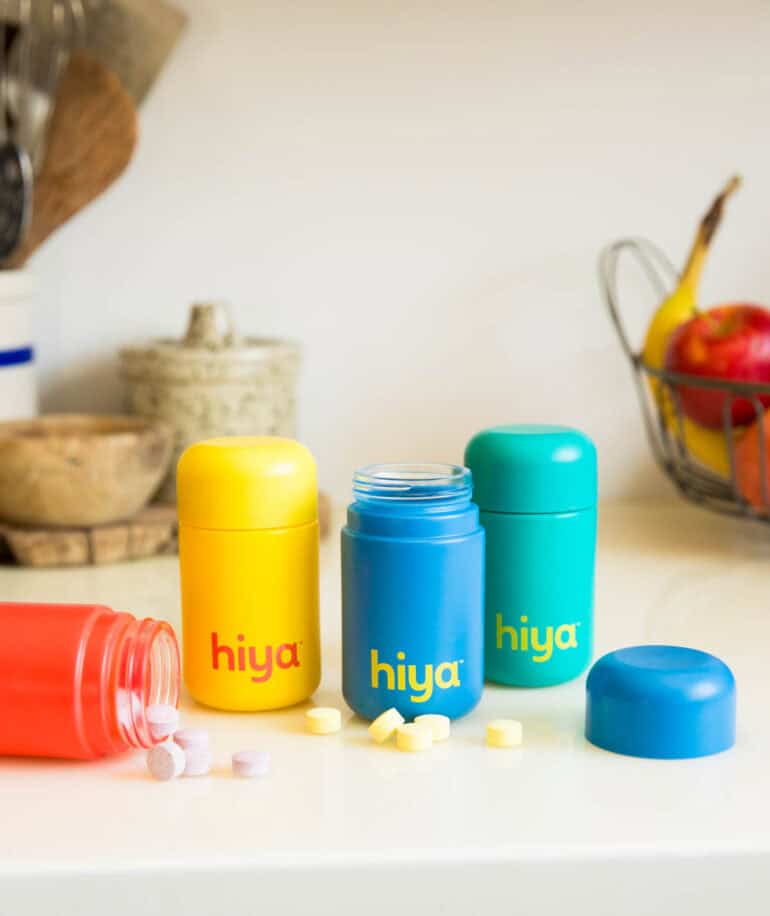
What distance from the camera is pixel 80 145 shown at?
1109mm

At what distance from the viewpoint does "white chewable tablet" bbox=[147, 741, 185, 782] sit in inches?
22.9

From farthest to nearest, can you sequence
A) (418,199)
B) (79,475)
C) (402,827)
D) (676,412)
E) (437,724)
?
(418,199)
(676,412)
(79,475)
(437,724)
(402,827)

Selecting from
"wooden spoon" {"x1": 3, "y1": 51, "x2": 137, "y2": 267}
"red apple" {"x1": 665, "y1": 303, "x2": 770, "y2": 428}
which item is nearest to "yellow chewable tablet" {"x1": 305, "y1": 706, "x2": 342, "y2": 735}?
"red apple" {"x1": 665, "y1": 303, "x2": 770, "y2": 428}

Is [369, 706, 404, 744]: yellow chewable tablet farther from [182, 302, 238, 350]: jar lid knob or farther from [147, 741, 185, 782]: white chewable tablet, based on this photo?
[182, 302, 238, 350]: jar lid knob

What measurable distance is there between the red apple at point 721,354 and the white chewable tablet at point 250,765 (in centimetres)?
56

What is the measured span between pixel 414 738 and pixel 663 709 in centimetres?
11

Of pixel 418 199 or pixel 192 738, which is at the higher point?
pixel 418 199

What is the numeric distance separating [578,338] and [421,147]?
22cm

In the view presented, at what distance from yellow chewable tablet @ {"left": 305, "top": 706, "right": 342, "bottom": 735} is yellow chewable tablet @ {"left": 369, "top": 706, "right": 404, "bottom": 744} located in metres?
0.02

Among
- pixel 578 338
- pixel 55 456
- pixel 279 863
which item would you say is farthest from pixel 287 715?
pixel 578 338

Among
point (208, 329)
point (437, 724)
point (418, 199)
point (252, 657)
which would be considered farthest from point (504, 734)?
point (418, 199)

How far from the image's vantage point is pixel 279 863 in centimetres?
49

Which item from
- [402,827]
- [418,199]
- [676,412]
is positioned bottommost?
[402,827]

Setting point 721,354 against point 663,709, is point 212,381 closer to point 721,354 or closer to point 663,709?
point 721,354
